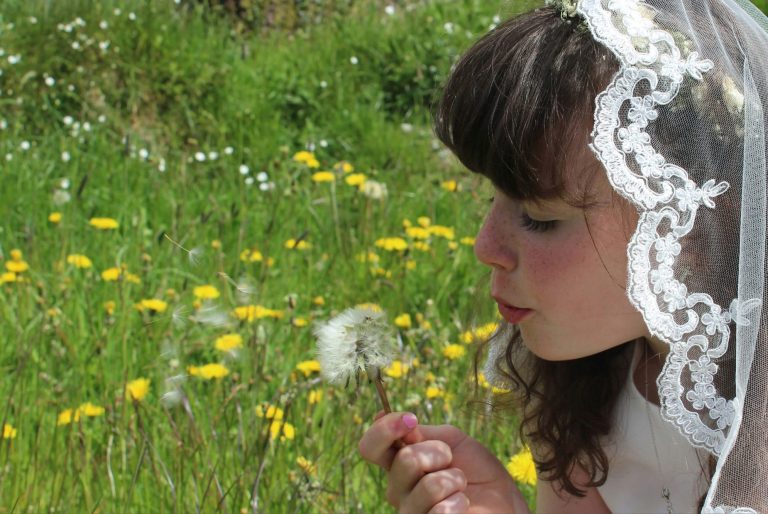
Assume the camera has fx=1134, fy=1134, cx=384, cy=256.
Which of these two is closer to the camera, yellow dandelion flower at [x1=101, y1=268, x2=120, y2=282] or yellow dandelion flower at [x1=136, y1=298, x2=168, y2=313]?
yellow dandelion flower at [x1=136, y1=298, x2=168, y2=313]

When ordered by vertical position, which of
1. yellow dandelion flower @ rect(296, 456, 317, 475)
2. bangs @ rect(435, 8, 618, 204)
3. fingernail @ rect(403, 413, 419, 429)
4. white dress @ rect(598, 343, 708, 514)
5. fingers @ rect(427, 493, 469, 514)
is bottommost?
yellow dandelion flower @ rect(296, 456, 317, 475)

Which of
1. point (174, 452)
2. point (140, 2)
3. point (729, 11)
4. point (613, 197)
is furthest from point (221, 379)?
point (140, 2)

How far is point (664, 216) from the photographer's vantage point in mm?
1407

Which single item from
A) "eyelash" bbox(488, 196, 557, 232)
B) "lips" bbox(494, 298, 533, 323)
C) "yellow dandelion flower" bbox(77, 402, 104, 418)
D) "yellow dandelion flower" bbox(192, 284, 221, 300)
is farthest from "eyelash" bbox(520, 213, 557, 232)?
"yellow dandelion flower" bbox(192, 284, 221, 300)

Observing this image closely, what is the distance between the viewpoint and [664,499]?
181cm

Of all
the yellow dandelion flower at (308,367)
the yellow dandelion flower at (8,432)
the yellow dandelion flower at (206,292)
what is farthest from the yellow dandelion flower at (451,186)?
the yellow dandelion flower at (8,432)

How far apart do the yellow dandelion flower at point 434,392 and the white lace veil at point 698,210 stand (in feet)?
2.67

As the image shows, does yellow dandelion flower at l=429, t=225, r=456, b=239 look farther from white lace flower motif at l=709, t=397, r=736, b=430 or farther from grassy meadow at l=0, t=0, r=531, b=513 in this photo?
white lace flower motif at l=709, t=397, r=736, b=430

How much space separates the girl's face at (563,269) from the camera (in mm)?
1487

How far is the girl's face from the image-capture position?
1487 millimetres

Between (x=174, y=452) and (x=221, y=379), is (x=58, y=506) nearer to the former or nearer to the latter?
(x=174, y=452)

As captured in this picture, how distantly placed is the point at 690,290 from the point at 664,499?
20.0 inches

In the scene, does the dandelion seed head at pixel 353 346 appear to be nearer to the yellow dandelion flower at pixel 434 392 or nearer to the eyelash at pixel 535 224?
the eyelash at pixel 535 224

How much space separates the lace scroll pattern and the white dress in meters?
0.32
